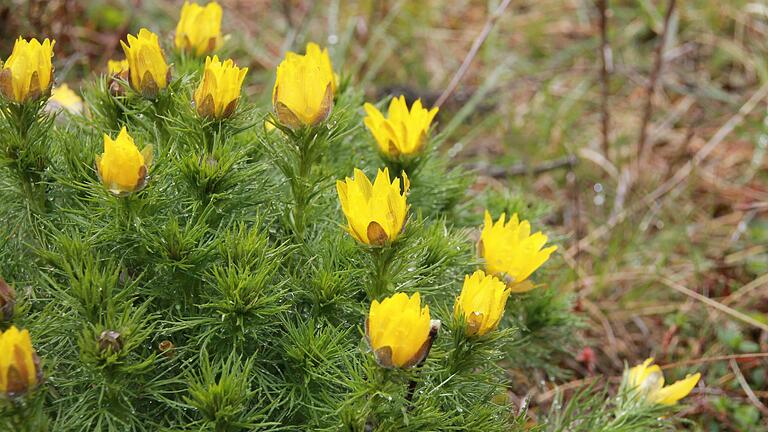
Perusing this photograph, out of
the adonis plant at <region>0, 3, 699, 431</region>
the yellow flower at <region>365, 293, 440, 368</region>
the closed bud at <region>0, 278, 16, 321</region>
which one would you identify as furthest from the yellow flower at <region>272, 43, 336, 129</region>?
the closed bud at <region>0, 278, 16, 321</region>

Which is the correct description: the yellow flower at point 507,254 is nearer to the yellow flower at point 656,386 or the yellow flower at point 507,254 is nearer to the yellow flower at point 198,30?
the yellow flower at point 656,386

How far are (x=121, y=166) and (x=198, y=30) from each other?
2.00ft

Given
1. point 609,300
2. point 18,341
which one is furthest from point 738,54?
point 18,341

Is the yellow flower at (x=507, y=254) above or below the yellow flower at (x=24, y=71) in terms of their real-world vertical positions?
below

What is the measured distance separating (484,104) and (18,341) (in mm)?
2462

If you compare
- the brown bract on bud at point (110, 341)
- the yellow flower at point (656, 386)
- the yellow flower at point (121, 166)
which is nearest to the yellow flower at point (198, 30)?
the yellow flower at point (121, 166)

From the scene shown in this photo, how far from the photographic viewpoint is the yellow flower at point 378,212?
3.92ft

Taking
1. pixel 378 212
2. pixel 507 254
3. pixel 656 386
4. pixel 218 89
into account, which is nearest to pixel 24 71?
pixel 218 89

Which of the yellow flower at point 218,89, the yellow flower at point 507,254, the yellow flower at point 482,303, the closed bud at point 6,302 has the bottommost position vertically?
the yellow flower at point 507,254

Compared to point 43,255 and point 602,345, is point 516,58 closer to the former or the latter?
point 602,345

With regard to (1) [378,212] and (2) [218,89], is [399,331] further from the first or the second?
(2) [218,89]

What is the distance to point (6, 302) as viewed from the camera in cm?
115

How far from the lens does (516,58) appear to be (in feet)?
11.4

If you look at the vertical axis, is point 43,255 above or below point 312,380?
above
